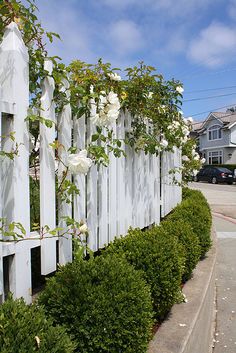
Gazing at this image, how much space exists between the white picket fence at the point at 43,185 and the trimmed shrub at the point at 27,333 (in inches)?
13.5

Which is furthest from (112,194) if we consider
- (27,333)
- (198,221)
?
(198,221)

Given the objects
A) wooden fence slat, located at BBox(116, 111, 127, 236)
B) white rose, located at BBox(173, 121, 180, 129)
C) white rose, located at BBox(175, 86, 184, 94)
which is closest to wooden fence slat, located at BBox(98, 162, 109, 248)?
wooden fence slat, located at BBox(116, 111, 127, 236)

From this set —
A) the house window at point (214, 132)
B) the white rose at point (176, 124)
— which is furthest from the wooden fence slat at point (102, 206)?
the house window at point (214, 132)

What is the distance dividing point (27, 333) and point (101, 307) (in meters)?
0.53

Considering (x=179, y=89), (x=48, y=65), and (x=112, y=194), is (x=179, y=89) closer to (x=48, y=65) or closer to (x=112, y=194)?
(x=112, y=194)

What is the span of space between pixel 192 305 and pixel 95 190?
136cm

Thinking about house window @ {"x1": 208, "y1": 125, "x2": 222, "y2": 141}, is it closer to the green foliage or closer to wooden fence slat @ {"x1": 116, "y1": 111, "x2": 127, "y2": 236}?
the green foliage

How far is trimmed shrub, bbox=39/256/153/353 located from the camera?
76.5 inches

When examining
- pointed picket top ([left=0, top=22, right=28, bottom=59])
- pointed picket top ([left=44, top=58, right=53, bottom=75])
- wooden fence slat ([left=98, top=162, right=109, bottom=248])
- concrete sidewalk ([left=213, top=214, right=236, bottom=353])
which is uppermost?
pointed picket top ([left=0, top=22, right=28, bottom=59])

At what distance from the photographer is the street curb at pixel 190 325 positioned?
101 inches

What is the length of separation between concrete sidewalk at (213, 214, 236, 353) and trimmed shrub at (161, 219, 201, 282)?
1.74ft

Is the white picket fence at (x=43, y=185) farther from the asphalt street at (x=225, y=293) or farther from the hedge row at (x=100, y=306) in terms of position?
the asphalt street at (x=225, y=293)

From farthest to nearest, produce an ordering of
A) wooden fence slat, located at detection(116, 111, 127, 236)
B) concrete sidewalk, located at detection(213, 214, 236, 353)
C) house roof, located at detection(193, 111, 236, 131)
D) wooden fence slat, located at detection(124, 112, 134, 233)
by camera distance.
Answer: house roof, located at detection(193, 111, 236, 131), wooden fence slat, located at detection(124, 112, 134, 233), wooden fence slat, located at detection(116, 111, 127, 236), concrete sidewalk, located at detection(213, 214, 236, 353)

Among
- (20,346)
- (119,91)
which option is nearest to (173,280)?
(119,91)
